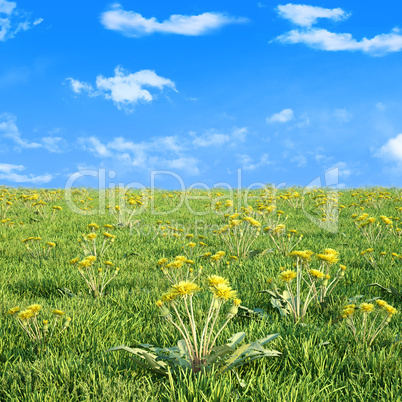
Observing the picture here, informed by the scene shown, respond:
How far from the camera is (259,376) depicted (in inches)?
92.6

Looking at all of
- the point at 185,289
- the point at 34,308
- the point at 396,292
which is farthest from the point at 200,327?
the point at 396,292

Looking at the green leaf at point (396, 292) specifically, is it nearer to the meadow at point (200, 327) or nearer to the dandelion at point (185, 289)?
the meadow at point (200, 327)

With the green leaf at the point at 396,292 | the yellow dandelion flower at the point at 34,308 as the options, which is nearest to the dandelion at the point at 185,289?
the yellow dandelion flower at the point at 34,308

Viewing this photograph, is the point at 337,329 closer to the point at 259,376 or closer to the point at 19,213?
→ the point at 259,376

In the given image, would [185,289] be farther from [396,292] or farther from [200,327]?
[396,292]

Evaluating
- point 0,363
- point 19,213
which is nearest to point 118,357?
point 0,363

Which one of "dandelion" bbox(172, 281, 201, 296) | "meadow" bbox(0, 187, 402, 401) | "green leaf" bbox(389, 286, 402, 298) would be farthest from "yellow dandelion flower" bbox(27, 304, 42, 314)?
"green leaf" bbox(389, 286, 402, 298)

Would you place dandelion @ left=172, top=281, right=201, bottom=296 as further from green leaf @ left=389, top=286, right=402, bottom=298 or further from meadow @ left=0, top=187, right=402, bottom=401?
green leaf @ left=389, top=286, right=402, bottom=298

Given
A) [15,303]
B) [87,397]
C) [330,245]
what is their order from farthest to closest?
[330,245], [15,303], [87,397]

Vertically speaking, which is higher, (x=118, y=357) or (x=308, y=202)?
(x=308, y=202)

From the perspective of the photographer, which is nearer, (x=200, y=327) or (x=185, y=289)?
(x=185, y=289)

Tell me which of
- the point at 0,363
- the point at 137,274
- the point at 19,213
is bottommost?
the point at 0,363

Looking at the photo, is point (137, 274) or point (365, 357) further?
point (137, 274)

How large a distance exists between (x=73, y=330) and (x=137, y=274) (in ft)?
6.05
